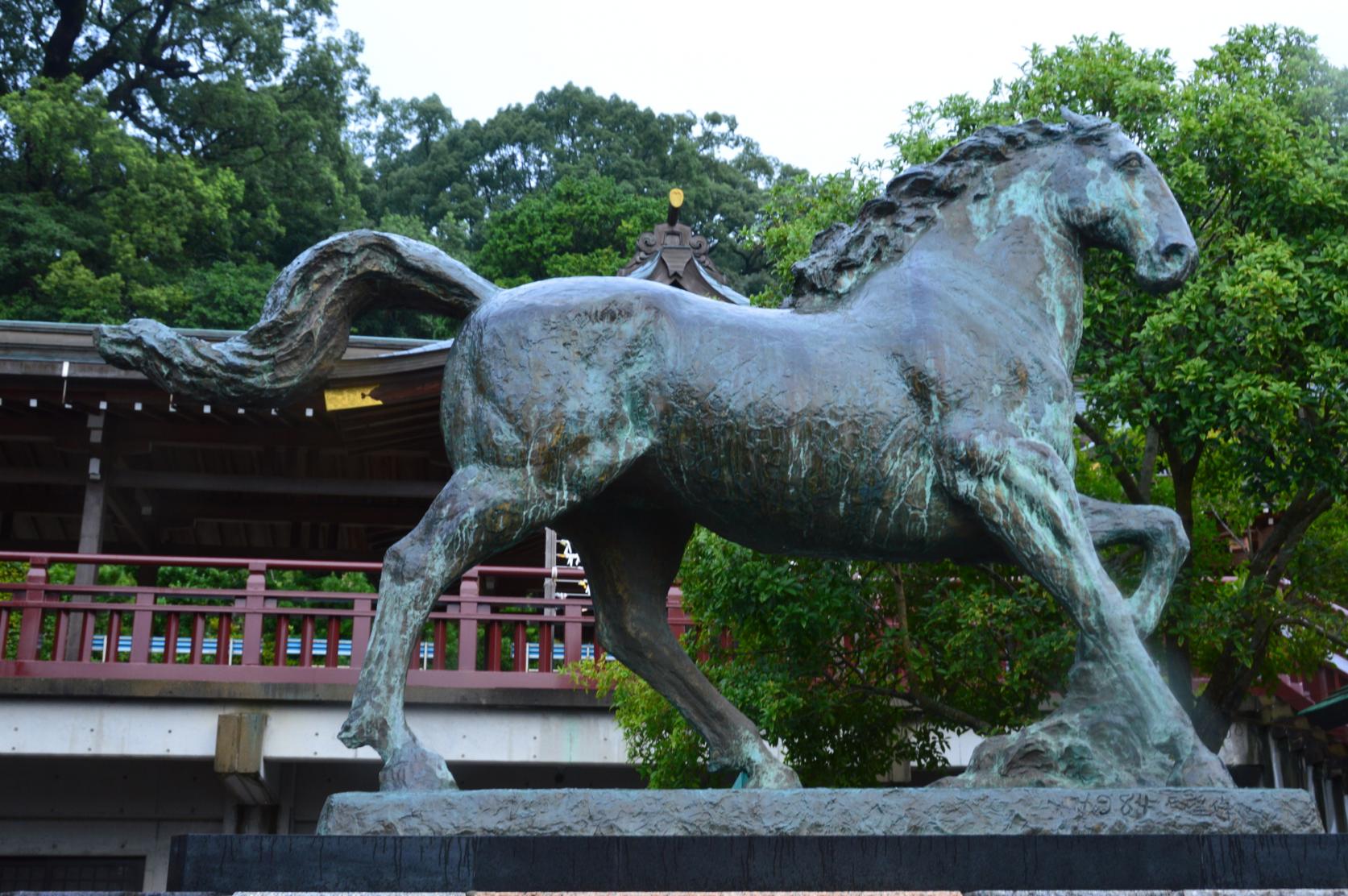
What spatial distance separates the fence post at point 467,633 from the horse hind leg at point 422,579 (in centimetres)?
799

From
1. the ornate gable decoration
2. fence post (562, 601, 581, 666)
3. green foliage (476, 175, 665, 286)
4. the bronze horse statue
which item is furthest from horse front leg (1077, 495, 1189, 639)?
green foliage (476, 175, 665, 286)

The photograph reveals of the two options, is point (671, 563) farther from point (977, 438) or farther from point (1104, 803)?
point (1104, 803)

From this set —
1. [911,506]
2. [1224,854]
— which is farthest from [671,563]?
[1224,854]

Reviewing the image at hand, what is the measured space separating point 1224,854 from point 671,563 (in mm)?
1673

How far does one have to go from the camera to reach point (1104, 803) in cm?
324

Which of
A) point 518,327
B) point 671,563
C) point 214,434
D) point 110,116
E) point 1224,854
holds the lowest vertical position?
point 1224,854

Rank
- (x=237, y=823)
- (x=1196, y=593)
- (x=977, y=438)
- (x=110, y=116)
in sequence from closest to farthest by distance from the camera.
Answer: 1. (x=977, y=438)
2. (x=1196, y=593)
3. (x=237, y=823)
4. (x=110, y=116)

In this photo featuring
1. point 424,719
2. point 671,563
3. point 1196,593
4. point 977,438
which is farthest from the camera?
point 424,719

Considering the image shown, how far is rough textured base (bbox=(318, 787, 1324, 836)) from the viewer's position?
3193 millimetres

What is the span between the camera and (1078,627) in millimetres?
3574

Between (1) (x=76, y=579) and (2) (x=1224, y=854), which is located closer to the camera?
(2) (x=1224, y=854)

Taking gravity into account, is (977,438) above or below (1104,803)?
Result: above

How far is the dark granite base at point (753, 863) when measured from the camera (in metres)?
3.03

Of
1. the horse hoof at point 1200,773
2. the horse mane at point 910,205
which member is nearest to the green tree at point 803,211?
the horse mane at point 910,205
